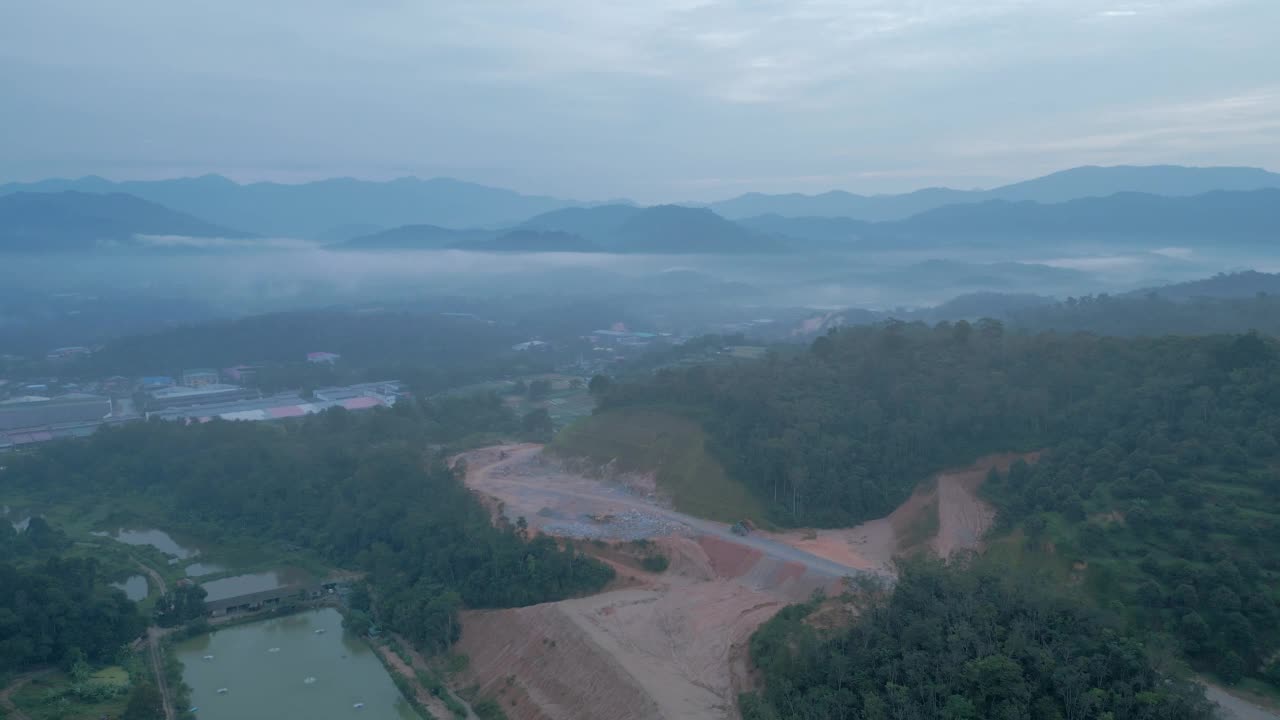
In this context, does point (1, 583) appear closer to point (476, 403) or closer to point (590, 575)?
point (590, 575)

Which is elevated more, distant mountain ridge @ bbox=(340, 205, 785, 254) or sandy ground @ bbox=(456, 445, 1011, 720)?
distant mountain ridge @ bbox=(340, 205, 785, 254)

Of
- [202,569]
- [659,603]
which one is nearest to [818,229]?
[202,569]

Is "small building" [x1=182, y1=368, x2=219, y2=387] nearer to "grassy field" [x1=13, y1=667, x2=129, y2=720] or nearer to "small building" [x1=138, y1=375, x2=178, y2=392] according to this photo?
"small building" [x1=138, y1=375, x2=178, y2=392]

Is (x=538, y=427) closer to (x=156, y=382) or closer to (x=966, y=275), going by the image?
(x=156, y=382)

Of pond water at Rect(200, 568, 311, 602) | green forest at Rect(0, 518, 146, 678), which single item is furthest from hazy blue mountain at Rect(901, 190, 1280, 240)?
green forest at Rect(0, 518, 146, 678)

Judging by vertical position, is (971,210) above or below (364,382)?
above

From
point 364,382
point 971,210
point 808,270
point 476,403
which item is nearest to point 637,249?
point 808,270
